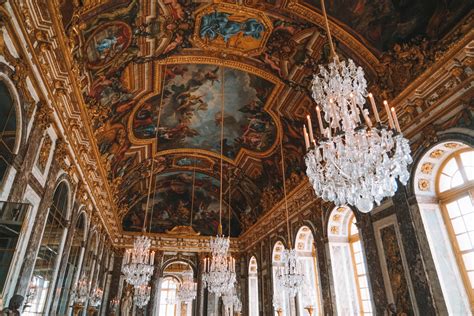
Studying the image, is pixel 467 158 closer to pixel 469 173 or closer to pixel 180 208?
pixel 469 173

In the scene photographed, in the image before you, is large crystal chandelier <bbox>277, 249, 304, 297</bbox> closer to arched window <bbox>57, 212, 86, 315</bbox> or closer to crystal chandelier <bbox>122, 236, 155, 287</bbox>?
crystal chandelier <bbox>122, 236, 155, 287</bbox>

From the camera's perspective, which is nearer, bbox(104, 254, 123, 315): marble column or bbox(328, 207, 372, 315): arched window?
bbox(328, 207, 372, 315): arched window

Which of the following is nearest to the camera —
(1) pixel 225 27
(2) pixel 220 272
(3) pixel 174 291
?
(2) pixel 220 272

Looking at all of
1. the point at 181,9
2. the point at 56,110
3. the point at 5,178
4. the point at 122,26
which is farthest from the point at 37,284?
the point at 181,9

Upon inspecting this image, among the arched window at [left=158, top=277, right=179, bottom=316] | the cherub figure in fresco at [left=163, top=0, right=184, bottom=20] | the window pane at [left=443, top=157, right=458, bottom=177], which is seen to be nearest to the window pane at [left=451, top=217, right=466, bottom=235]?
the window pane at [left=443, top=157, right=458, bottom=177]

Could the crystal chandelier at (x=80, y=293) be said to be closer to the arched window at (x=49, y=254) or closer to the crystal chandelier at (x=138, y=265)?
the crystal chandelier at (x=138, y=265)

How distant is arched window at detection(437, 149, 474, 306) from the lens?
20.8 ft

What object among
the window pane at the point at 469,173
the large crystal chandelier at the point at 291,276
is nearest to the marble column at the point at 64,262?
the large crystal chandelier at the point at 291,276

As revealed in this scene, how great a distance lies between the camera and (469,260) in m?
6.33

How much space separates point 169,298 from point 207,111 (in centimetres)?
1838

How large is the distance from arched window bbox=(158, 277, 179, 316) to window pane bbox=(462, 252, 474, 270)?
22414mm

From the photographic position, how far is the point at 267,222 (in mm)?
15828

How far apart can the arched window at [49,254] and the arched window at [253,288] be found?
1163cm

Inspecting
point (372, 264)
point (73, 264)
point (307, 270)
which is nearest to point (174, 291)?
point (307, 270)
